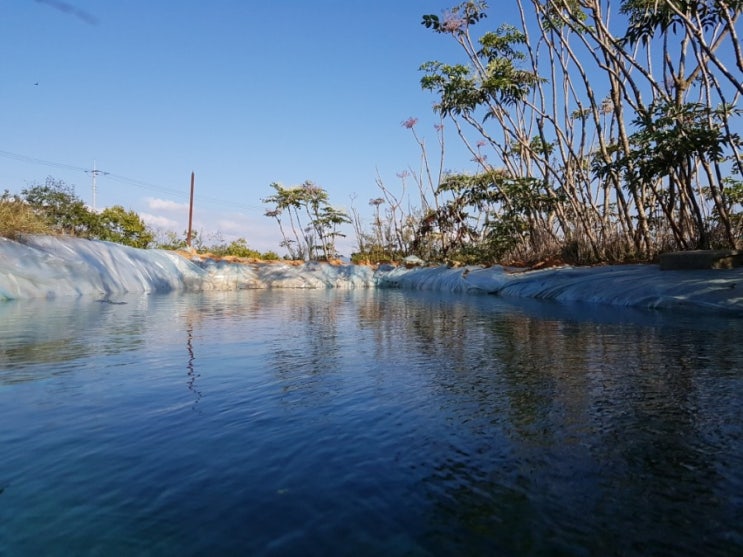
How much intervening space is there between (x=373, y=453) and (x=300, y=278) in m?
14.7

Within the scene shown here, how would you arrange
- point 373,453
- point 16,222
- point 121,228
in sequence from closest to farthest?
1. point 373,453
2. point 16,222
3. point 121,228

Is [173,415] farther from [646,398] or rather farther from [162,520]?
[646,398]

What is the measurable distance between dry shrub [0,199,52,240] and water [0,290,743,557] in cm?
863

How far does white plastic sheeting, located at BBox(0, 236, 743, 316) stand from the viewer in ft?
20.6

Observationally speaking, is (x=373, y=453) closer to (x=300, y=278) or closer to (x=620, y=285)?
(x=620, y=285)

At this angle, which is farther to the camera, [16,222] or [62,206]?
[62,206]

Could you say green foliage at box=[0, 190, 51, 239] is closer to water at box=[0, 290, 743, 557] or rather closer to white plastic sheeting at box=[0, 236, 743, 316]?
white plastic sheeting at box=[0, 236, 743, 316]

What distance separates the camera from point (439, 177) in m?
21.2

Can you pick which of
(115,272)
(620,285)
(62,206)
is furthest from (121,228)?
(620,285)

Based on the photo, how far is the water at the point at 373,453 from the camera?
97cm

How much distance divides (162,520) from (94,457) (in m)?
0.53

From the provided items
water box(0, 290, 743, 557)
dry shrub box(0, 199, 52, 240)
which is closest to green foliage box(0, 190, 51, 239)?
dry shrub box(0, 199, 52, 240)

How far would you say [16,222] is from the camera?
994cm

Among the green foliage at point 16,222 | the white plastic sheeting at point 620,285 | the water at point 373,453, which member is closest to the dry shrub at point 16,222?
the green foliage at point 16,222
